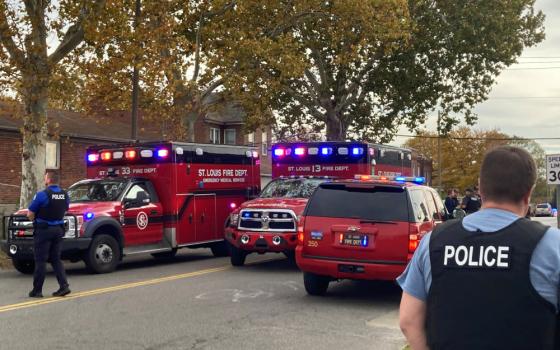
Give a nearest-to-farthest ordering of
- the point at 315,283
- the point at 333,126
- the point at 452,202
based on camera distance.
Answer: the point at 315,283, the point at 452,202, the point at 333,126

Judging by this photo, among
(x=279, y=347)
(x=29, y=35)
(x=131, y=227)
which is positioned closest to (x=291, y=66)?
(x=29, y=35)

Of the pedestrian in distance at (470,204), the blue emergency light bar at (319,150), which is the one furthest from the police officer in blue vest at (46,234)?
the pedestrian in distance at (470,204)

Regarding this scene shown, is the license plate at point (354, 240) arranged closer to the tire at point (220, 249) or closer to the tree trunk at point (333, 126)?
the tire at point (220, 249)

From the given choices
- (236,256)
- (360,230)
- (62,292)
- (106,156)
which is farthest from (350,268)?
(106,156)

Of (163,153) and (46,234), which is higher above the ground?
(163,153)

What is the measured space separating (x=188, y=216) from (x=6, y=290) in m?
4.55

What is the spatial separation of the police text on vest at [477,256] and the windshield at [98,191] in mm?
10948

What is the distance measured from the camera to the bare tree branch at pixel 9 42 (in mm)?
14883

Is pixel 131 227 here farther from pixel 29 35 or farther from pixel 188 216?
pixel 29 35

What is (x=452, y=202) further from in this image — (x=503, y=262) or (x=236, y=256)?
(x=503, y=262)

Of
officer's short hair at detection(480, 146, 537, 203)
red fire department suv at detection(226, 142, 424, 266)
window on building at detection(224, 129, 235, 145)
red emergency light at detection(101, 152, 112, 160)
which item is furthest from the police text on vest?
window on building at detection(224, 129, 235, 145)

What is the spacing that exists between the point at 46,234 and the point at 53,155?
68.1 feet

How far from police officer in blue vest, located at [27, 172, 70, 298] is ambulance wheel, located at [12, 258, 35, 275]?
320 centimetres

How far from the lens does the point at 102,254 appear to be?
1216 cm
